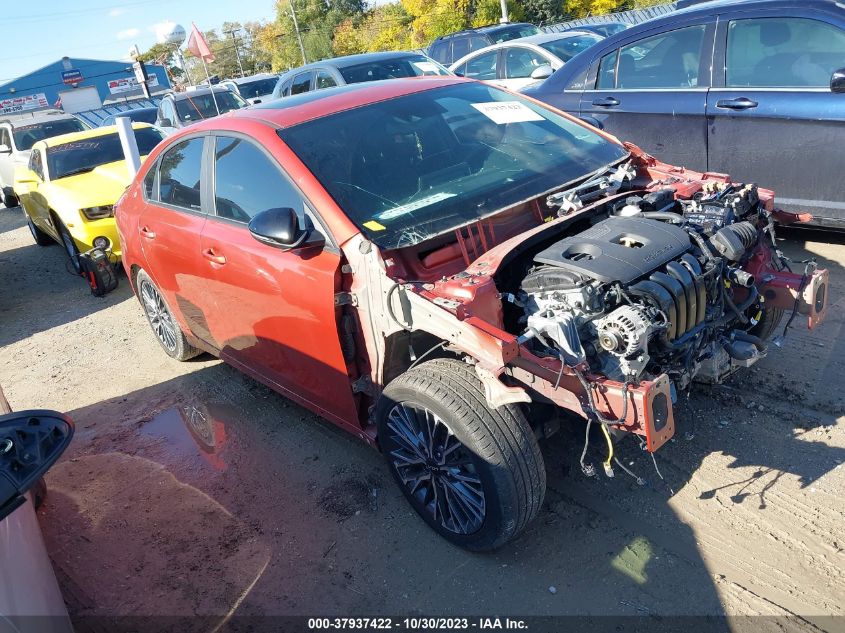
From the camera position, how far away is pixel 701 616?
2531 mm

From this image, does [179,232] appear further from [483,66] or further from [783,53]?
[483,66]

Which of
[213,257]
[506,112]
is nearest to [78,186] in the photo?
[213,257]

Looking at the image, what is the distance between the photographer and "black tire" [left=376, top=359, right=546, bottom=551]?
2699 mm

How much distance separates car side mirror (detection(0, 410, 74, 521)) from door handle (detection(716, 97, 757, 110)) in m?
4.82

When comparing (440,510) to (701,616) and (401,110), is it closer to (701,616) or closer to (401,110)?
(701,616)

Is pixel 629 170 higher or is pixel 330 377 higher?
pixel 629 170

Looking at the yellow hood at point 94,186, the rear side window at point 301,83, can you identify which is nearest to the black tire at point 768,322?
the yellow hood at point 94,186

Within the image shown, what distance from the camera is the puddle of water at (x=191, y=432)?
4258mm

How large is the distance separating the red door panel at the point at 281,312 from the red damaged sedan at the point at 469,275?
0.04 feet

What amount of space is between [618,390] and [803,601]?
106 centimetres

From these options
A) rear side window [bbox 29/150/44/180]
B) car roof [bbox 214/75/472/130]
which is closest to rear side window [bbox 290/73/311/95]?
rear side window [bbox 29/150/44/180]

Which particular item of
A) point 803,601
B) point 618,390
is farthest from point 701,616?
point 618,390

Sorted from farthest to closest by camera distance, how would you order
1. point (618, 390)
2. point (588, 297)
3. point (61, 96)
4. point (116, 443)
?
1. point (61, 96)
2. point (116, 443)
3. point (588, 297)
4. point (618, 390)

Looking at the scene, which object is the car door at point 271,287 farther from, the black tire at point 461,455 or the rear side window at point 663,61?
the rear side window at point 663,61
